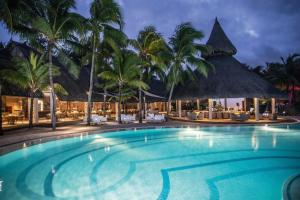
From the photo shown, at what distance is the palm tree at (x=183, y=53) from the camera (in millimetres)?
19766

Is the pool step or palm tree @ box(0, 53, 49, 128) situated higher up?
palm tree @ box(0, 53, 49, 128)

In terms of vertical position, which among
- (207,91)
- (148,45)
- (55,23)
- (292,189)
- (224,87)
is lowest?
(292,189)

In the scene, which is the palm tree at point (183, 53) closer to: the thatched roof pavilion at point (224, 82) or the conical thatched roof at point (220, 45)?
the thatched roof pavilion at point (224, 82)

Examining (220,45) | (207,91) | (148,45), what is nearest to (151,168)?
(148,45)

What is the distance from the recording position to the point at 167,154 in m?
8.90

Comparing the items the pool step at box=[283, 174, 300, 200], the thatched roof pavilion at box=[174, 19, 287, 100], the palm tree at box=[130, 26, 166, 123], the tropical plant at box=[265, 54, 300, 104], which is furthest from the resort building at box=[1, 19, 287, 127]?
the pool step at box=[283, 174, 300, 200]

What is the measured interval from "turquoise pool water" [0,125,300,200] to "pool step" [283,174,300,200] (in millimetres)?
439

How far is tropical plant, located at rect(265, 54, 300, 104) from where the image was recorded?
88.3 ft

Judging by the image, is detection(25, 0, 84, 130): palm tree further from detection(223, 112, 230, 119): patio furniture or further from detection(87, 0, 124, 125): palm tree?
detection(223, 112, 230, 119): patio furniture

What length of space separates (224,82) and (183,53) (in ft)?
14.4

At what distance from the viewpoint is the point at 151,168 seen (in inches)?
280

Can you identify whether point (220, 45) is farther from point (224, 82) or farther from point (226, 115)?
point (226, 115)

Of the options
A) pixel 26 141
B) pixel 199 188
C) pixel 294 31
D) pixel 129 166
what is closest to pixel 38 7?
pixel 26 141

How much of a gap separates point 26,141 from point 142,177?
16.7 ft
